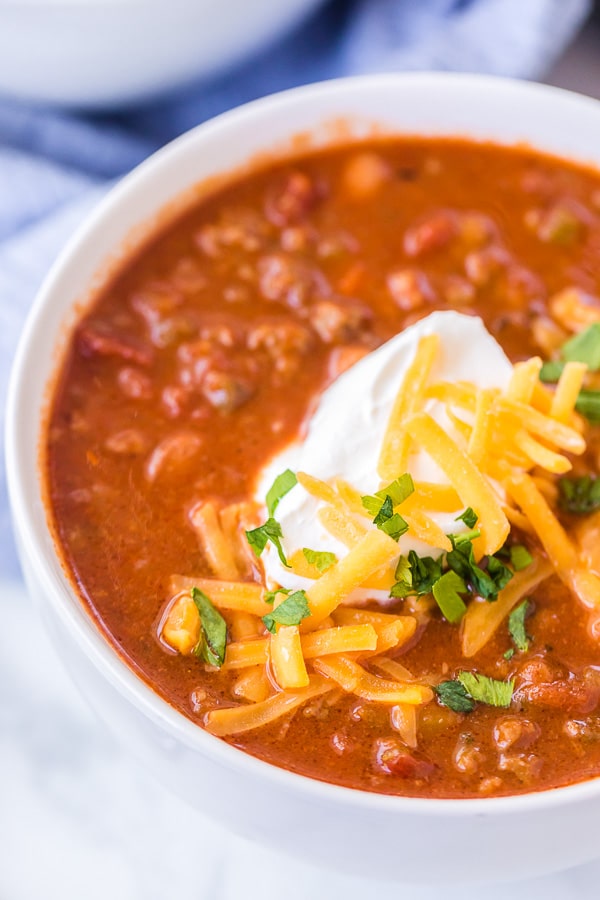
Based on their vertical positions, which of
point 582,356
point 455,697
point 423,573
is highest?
point 582,356

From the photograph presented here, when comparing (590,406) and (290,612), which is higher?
(590,406)

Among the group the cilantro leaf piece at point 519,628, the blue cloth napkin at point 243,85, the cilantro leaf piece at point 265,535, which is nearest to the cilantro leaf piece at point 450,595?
the cilantro leaf piece at point 519,628

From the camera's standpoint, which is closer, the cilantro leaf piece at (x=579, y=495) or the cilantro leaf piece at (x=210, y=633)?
the cilantro leaf piece at (x=210, y=633)

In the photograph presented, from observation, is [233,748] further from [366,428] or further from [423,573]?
[366,428]

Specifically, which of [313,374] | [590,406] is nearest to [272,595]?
[313,374]

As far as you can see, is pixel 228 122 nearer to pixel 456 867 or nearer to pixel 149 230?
pixel 149 230

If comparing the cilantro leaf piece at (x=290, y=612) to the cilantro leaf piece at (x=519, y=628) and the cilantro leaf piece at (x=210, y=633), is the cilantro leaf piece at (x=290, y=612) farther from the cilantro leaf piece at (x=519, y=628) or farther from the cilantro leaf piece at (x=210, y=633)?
the cilantro leaf piece at (x=519, y=628)
